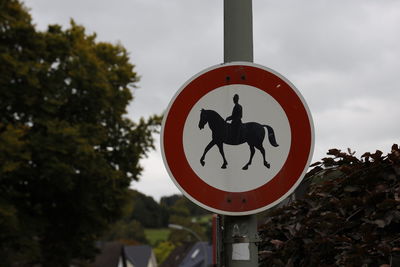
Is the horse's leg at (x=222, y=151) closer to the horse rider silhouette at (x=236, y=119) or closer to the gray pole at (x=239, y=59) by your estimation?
the horse rider silhouette at (x=236, y=119)

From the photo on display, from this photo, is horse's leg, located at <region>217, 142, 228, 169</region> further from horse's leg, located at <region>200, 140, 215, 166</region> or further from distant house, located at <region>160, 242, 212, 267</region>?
distant house, located at <region>160, 242, 212, 267</region>

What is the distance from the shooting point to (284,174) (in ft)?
7.85

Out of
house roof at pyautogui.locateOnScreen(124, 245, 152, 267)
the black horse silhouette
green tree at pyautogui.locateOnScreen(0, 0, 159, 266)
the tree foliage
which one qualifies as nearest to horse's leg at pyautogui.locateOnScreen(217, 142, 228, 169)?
the black horse silhouette

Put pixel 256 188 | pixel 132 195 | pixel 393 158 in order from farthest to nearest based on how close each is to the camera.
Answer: pixel 132 195, pixel 393 158, pixel 256 188

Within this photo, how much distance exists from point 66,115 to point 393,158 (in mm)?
19539

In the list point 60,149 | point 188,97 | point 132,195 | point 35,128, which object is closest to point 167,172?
point 188,97

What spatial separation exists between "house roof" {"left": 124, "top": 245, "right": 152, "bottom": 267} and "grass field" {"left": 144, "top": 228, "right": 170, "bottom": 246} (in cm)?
4021

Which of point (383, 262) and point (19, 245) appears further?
point (19, 245)

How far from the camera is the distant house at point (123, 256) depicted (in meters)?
80.9

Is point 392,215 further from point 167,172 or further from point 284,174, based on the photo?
point 167,172

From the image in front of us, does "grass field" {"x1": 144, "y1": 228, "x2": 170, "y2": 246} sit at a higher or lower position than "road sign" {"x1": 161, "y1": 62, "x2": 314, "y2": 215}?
higher

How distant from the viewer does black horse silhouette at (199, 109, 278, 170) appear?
2400mm

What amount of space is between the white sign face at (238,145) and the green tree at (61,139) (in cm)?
1548

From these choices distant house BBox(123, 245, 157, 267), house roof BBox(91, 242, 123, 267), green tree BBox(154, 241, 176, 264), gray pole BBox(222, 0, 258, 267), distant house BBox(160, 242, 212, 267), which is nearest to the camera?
gray pole BBox(222, 0, 258, 267)
